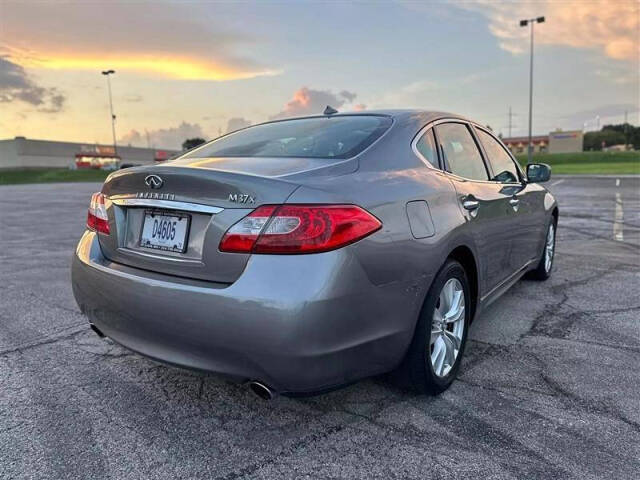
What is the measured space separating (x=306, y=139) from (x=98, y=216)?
1.29 metres

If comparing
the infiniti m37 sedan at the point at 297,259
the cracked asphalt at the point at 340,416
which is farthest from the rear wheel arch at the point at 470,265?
the cracked asphalt at the point at 340,416

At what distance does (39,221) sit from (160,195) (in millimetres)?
10783

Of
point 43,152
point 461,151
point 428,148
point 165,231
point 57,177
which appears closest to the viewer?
point 165,231

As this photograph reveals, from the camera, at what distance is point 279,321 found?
6.67 ft

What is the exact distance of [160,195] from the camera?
2412 mm

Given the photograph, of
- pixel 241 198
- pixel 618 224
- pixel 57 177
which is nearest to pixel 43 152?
pixel 57 177

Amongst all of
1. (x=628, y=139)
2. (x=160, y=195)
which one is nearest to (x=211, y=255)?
(x=160, y=195)

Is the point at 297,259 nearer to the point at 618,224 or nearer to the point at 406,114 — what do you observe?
the point at 406,114

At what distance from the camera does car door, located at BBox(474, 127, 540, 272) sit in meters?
3.96

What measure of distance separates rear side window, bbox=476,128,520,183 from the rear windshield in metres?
1.26

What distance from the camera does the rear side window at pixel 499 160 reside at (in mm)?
4027

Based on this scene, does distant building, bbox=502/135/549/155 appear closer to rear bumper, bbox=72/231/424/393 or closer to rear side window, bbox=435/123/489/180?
rear side window, bbox=435/123/489/180

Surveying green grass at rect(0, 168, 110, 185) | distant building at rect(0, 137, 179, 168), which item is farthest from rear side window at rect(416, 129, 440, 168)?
distant building at rect(0, 137, 179, 168)

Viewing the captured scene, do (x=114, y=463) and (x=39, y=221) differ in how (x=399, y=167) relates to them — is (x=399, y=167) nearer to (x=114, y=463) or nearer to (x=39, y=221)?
(x=114, y=463)
